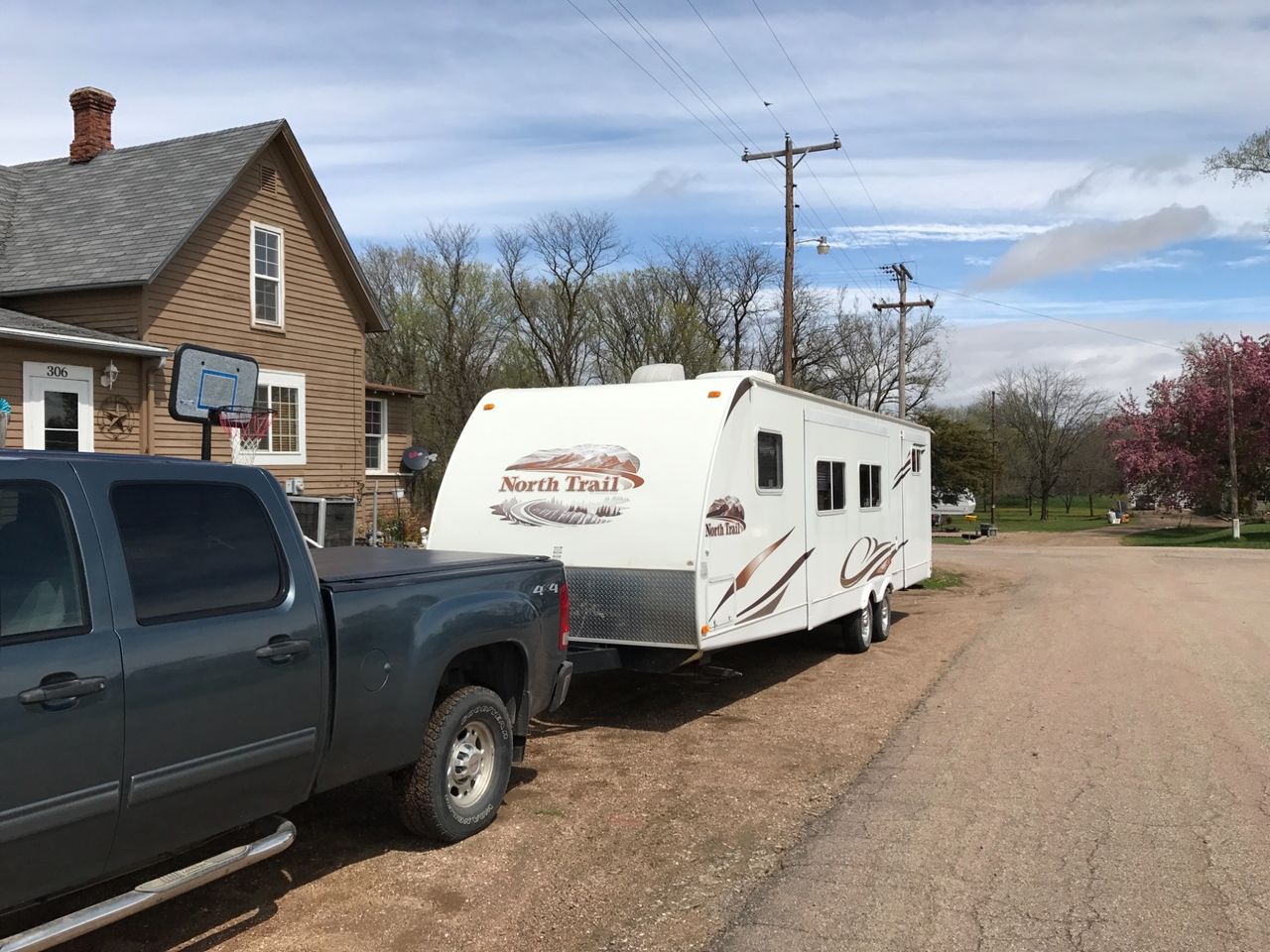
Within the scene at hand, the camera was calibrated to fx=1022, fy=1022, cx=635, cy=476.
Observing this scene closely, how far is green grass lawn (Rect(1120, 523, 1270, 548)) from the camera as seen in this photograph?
32.2 meters

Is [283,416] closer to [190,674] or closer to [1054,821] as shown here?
[190,674]

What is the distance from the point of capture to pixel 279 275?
1812cm

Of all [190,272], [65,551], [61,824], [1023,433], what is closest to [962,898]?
[61,824]

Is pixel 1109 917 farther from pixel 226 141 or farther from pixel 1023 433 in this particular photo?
pixel 1023 433

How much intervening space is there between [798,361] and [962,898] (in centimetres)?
4622

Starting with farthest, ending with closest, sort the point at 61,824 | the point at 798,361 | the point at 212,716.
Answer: the point at 798,361 < the point at 212,716 < the point at 61,824

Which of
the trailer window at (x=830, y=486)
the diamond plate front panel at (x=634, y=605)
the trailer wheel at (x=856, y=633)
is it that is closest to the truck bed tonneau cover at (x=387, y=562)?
the diamond plate front panel at (x=634, y=605)

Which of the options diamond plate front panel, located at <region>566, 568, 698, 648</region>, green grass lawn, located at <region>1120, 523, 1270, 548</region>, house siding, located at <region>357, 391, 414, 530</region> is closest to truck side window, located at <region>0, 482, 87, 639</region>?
diamond plate front panel, located at <region>566, 568, 698, 648</region>

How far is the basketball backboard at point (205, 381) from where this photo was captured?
21.6ft

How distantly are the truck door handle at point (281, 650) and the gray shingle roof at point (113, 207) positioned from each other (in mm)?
12949

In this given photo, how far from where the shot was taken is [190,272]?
16.3 m

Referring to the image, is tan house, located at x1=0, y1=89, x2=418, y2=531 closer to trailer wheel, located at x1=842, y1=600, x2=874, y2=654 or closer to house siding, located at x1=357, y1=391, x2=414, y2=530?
house siding, located at x1=357, y1=391, x2=414, y2=530

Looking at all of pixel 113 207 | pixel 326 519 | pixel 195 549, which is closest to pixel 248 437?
pixel 326 519

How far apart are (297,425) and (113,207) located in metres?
4.70
